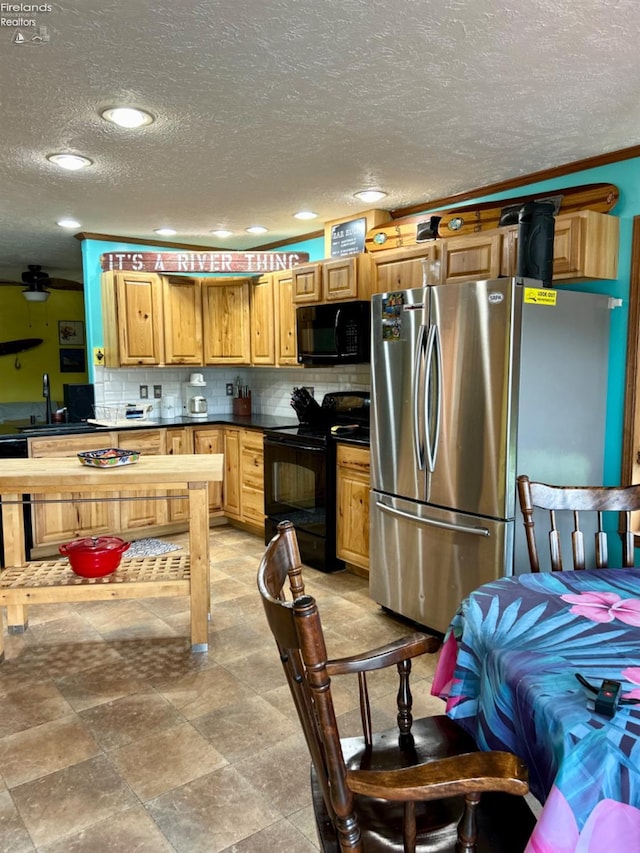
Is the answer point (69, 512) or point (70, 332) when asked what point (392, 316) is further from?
point (70, 332)

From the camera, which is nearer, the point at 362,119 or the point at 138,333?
the point at 362,119

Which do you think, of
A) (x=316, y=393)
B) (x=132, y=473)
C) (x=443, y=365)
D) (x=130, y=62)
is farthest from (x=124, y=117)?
(x=316, y=393)

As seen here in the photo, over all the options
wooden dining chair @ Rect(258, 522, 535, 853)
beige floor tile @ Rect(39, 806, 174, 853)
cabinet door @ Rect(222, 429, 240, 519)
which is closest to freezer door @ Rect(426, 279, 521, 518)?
wooden dining chair @ Rect(258, 522, 535, 853)

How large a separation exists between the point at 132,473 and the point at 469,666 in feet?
6.14

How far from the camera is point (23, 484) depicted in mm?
2748

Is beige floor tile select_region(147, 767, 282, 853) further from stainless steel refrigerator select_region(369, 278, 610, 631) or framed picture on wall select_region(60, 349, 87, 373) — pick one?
framed picture on wall select_region(60, 349, 87, 373)

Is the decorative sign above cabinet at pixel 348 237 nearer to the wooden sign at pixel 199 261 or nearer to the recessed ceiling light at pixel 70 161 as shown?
the wooden sign at pixel 199 261

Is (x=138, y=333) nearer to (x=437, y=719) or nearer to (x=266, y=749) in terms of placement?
(x=266, y=749)

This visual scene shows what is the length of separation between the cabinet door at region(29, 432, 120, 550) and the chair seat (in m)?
3.31

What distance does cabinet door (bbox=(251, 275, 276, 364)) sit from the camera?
496 centimetres

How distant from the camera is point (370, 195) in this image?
12.3 feet

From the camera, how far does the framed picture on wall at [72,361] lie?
8375 mm

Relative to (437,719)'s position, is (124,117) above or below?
above

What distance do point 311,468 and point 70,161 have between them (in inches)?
90.6
